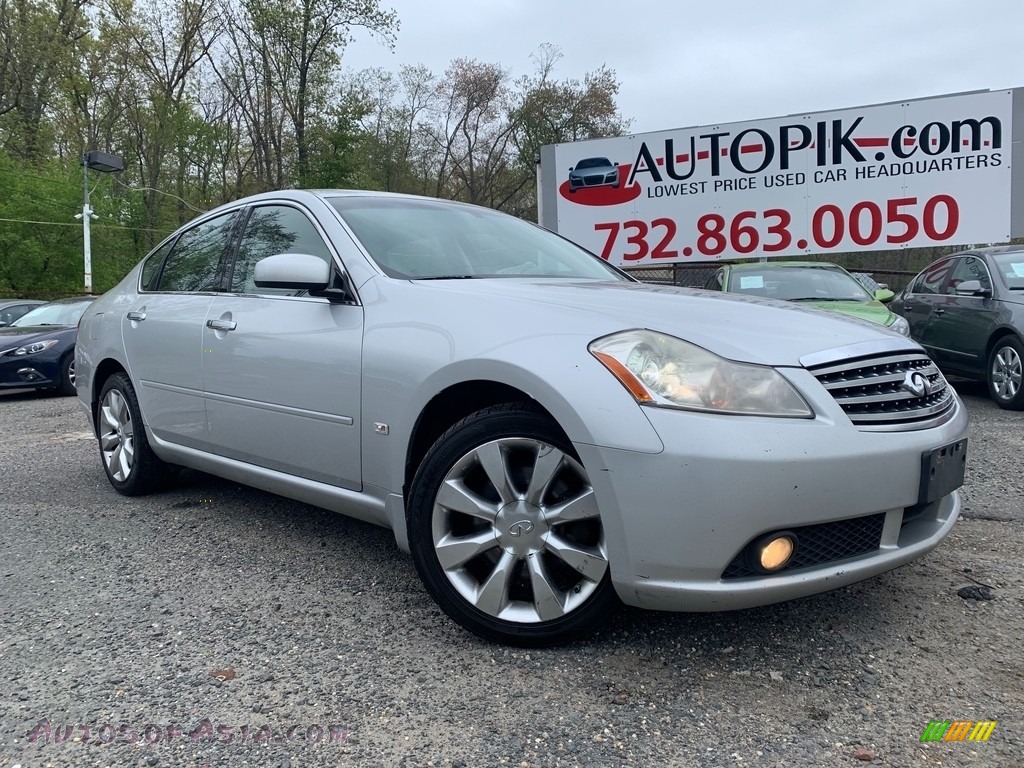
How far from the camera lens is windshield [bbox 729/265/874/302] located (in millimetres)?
7258

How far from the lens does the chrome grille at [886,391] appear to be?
215cm

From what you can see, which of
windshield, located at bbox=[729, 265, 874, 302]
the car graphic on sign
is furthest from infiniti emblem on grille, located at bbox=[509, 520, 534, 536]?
the car graphic on sign

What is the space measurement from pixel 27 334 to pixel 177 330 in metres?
7.31

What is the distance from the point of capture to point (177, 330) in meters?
3.70

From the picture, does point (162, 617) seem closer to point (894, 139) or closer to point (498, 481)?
point (498, 481)

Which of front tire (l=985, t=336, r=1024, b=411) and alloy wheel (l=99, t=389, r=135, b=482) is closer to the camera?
alloy wheel (l=99, t=389, r=135, b=482)

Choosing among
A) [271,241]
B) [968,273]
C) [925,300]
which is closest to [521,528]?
[271,241]

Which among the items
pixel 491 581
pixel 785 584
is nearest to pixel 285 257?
pixel 491 581

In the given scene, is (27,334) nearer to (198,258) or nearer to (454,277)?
(198,258)

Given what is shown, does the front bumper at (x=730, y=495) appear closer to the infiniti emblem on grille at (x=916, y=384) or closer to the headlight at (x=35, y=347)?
the infiniti emblem on grille at (x=916, y=384)

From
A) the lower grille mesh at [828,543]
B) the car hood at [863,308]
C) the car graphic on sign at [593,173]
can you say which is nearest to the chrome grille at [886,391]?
the lower grille mesh at [828,543]

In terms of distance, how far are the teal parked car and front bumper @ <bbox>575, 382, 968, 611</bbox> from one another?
5035mm

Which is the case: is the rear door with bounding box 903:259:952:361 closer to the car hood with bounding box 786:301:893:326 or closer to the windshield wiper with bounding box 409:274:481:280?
the car hood with bounding box 786:301:893:326

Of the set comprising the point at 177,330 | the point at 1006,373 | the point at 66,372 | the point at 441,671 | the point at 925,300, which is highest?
the point at 925,300
